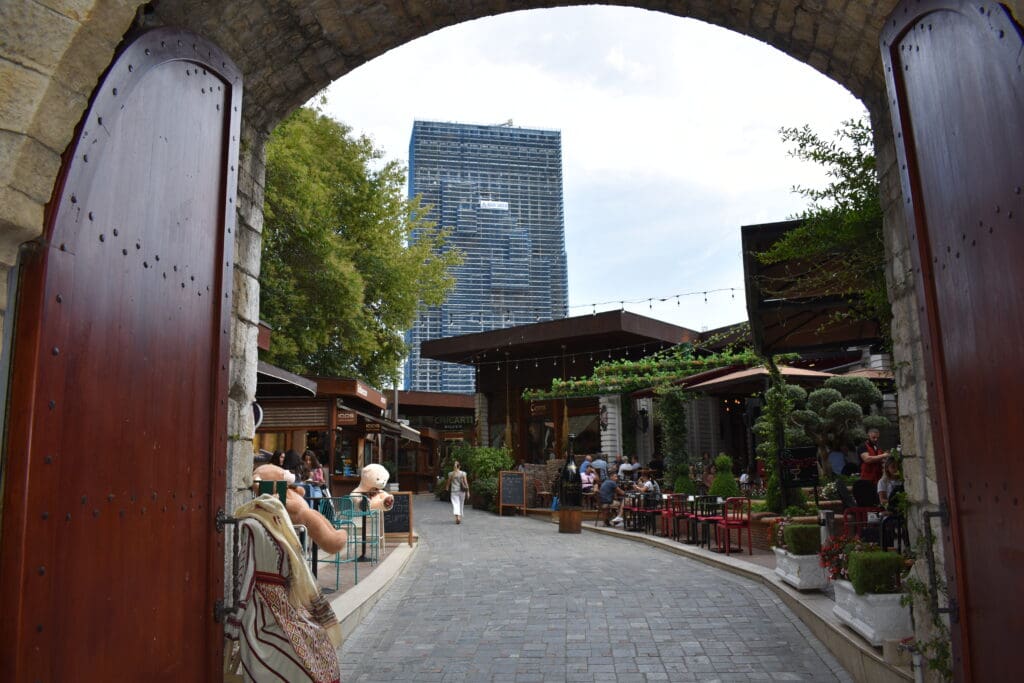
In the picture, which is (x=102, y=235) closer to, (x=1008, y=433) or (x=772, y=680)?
(x=1008, y=433)

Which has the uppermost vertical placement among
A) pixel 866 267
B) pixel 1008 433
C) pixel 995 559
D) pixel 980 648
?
pixel 866 267

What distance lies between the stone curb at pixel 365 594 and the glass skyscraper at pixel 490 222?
44.2 metres

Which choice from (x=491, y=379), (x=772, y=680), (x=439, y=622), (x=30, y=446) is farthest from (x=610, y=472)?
(x=30, y=446)

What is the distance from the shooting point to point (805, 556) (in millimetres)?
7215

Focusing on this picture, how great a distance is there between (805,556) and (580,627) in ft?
7.45

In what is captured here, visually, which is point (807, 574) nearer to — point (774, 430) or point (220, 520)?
point (774, 430)

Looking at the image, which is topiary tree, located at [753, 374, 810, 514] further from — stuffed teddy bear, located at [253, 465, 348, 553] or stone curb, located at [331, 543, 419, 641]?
stuffed teddy bear, located at [253, 465, 348, 553]

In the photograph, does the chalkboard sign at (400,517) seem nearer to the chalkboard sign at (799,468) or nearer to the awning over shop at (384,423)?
the awning over shop at (384,423)

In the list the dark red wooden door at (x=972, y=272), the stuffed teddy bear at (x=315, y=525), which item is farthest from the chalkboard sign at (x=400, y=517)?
the dark red wooden door at (x=972, y=272)

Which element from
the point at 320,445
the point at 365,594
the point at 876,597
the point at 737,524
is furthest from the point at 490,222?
the point at 876,597

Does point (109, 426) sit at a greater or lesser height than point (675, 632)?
greater

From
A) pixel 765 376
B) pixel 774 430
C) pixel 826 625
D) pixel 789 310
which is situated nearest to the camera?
pixel 826 625

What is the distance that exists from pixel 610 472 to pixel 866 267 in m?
14.0

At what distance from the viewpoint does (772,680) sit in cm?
500
